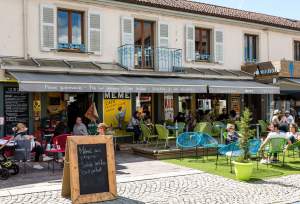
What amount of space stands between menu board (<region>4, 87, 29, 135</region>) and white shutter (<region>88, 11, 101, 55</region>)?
3.36 metres

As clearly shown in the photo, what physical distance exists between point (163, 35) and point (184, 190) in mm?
10425

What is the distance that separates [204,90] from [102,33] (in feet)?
15.8

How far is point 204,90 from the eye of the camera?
15883 mm

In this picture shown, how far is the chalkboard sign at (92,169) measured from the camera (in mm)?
7560

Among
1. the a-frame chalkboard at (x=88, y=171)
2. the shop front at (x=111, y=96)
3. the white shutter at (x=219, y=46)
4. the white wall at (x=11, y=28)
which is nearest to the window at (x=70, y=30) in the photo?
the shop front at (x=111, y=96)

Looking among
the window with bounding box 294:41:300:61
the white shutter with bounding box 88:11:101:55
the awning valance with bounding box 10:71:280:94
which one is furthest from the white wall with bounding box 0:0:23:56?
the window with bounding box 294:41:300:61

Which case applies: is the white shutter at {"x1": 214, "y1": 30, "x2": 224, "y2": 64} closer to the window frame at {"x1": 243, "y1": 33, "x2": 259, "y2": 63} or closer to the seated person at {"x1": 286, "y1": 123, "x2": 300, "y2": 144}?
the window frame at {"x1": 243, "y1": 33, "x2": 259, "y2": 63}

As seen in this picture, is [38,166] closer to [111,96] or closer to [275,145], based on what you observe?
[111,96]

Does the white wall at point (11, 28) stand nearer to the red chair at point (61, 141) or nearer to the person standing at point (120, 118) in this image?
the person standing at point (120, 118)

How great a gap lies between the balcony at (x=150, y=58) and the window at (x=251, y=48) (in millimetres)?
5076

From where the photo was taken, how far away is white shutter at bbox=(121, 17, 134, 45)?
16.5 metres

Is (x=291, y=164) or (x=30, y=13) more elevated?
(x=30, y=13)

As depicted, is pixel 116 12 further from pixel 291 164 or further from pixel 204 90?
pixel 291 164

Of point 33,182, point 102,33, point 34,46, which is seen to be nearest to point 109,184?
point 33,182
